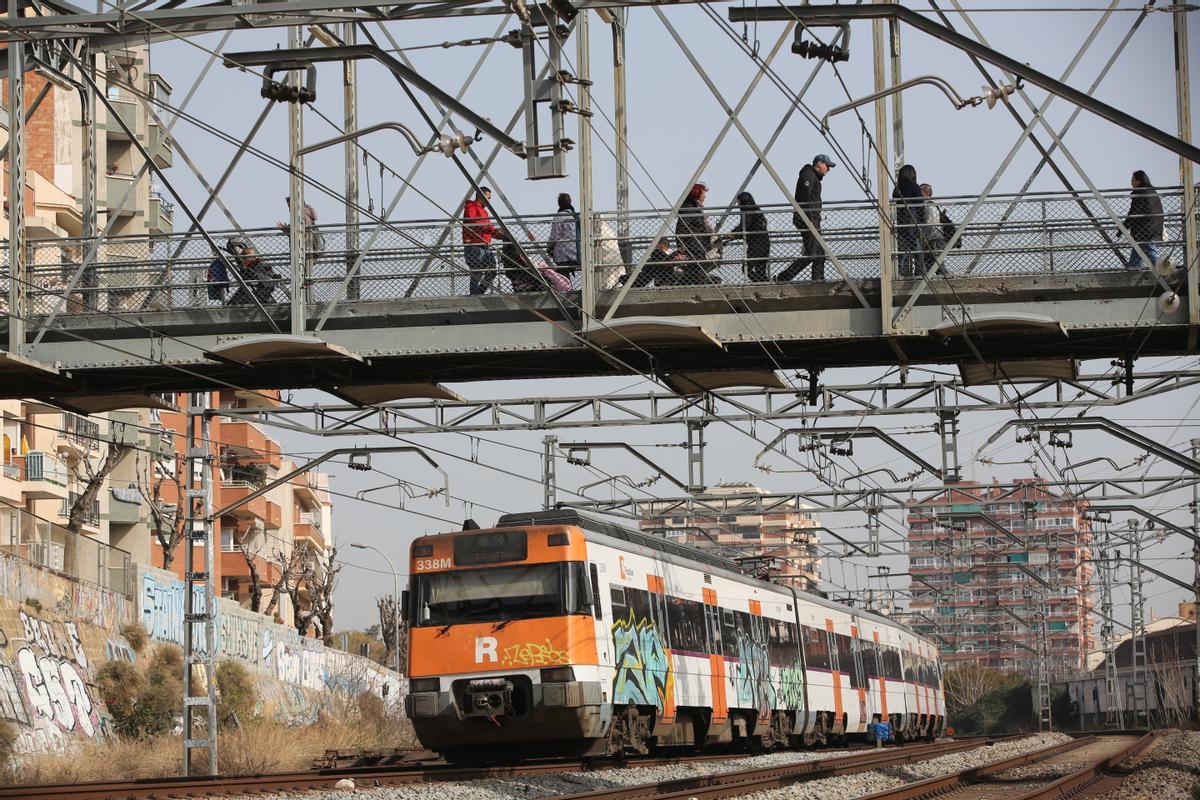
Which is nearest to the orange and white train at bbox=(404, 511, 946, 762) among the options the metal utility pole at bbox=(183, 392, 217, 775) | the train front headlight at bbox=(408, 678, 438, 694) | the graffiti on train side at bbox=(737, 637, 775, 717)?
the train front headlight at bbox=(408, 678, 438, 694)

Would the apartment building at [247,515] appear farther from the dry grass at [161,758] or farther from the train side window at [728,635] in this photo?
the train side window at [728,635]

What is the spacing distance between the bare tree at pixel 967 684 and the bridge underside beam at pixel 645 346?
9927cm

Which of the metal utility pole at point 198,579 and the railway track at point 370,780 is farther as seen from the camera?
the metal utility pole at point 198,579

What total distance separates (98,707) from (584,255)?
855 inches

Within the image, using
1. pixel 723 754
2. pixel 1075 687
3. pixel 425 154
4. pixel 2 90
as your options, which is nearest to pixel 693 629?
pixel 723 754

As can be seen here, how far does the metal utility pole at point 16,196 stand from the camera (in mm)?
19906

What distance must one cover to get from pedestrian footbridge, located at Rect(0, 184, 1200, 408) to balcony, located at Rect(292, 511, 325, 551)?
69136mm

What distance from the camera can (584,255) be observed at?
69.6ft

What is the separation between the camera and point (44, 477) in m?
53.6

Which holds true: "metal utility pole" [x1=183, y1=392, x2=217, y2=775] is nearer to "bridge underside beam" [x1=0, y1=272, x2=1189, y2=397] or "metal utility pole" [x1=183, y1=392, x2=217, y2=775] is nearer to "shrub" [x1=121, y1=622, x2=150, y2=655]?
"bridge underside beam" [x1=0, y1=272, x2=1189, y2=397]

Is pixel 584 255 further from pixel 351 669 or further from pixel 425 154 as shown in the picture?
pixel 351 669

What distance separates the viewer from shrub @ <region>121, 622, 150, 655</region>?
42.6 metres

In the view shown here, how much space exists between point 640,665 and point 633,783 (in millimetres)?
3915

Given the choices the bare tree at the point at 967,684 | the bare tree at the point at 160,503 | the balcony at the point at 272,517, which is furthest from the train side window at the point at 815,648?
the bare tree at the point at 967,684
